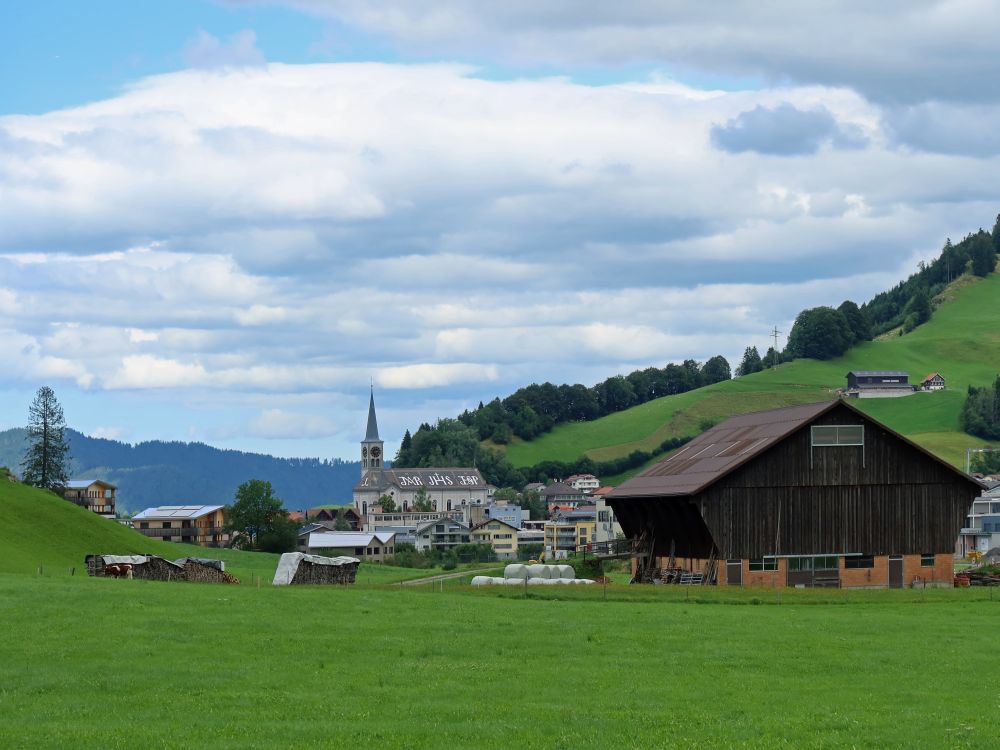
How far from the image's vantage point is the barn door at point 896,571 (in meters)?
73.8

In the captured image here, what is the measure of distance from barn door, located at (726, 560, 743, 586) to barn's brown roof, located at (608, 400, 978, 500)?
169 inches

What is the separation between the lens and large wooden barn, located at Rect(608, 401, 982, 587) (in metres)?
72.1

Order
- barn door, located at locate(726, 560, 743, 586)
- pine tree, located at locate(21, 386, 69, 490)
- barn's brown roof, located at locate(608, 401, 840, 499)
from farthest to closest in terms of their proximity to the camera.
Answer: pine tree, located at locate(21, 386, 69, 490) → barn's brown roof, located at locate(608, 401, 840, 499) → barn door, located at locate(726, 560, 743, 586)

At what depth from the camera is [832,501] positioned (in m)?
73.0

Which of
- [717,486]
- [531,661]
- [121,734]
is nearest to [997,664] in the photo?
[531,661]

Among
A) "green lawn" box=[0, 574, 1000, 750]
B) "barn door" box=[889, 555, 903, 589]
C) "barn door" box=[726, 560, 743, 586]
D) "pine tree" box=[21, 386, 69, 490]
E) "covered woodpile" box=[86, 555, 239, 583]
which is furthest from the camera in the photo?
"pine tree" box=[21, 386, 69, 490]

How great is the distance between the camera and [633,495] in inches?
3142

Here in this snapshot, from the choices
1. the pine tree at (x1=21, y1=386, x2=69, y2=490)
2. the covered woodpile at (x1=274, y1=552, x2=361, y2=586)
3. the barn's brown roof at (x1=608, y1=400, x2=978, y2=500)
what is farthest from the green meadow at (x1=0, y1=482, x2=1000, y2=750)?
the pine tree at (x1=21, y1=386, x2=69, y2=490)

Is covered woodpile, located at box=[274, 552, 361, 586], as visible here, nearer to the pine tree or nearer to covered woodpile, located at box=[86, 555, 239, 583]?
covered woodpile, located at box=[86, 555, 239, 583]

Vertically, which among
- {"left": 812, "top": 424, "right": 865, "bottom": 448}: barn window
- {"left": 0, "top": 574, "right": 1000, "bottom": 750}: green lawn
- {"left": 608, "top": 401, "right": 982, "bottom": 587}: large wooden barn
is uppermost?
{"left": 812, "top": 424, "right": 865, "bottom": 448}: barn window

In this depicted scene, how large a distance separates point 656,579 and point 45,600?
41.4m

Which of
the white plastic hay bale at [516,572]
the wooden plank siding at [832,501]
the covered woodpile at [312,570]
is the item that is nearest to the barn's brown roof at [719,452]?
the wooden plank siding at [832,501]

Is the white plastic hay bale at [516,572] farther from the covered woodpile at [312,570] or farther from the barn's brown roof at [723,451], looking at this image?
the barn's brown roof at [723,451]

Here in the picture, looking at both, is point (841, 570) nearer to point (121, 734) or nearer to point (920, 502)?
point (920, 502)
